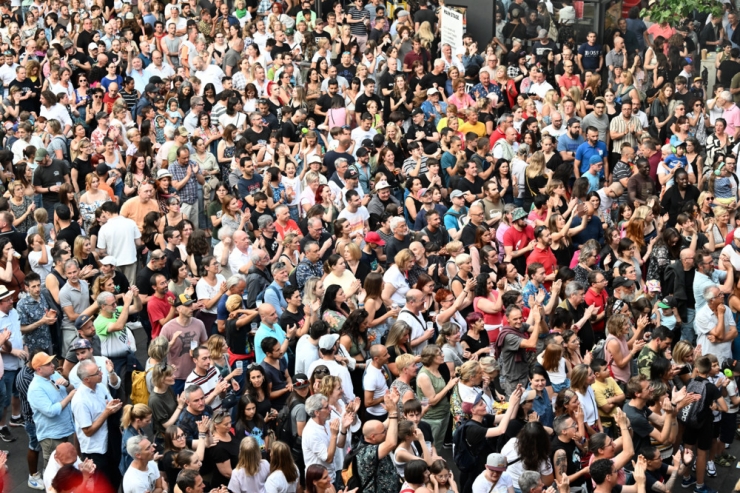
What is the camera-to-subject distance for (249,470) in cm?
924

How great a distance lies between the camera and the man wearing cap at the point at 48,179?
1521 centimetres

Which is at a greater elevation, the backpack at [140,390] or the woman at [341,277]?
the woman at [341,277]

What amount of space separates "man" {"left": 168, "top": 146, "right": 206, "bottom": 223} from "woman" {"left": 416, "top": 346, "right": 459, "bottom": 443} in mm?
5314

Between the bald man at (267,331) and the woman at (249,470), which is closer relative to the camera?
the woman at (249,470)

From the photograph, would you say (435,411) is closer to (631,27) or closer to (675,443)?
(675,443)

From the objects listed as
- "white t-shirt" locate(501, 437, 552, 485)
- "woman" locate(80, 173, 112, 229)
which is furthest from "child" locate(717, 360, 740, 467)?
"woman" locate(80, 173, 112, 229)

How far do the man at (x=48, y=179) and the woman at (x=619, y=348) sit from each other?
7.62m

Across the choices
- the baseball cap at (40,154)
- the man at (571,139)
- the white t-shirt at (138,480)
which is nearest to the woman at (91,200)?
the baseball cap at (40,154)

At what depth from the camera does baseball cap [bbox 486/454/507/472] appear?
29.7 feet

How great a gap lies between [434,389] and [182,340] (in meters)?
2.53

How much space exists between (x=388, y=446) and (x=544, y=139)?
7.51m

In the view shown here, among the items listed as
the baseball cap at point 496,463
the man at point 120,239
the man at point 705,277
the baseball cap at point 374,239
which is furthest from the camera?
the man at point 120,239

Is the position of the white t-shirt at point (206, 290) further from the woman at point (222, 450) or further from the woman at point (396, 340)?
the woman at point (222, 450)

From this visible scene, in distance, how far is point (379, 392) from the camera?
34.8 feet
